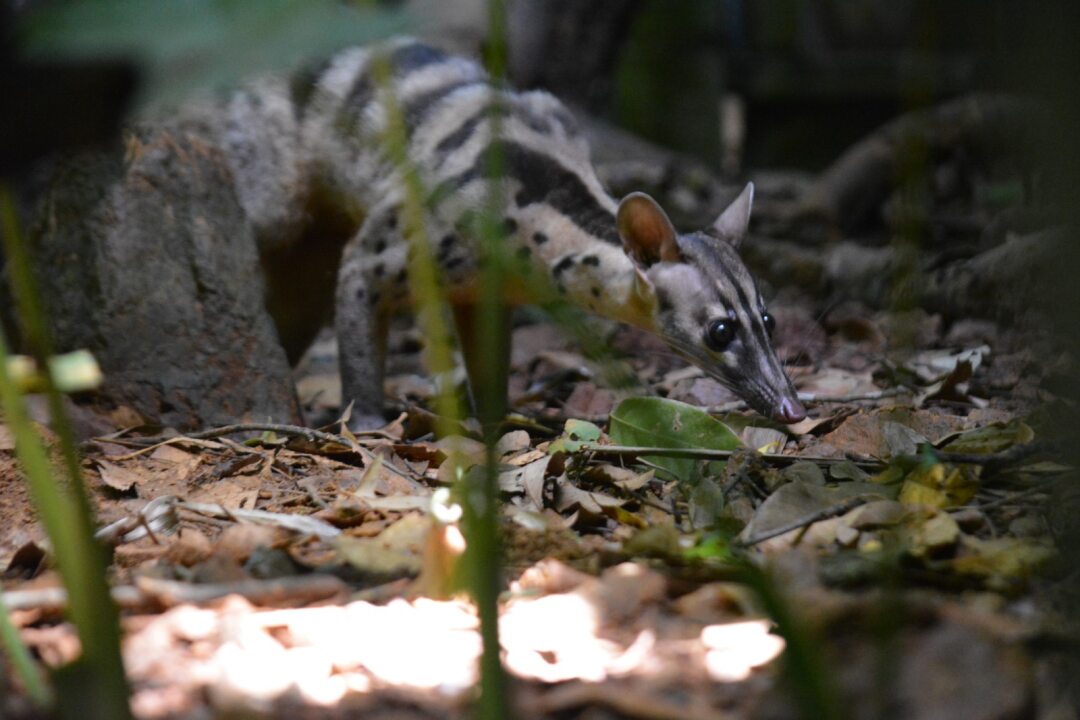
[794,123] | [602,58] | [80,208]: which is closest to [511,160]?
[80,208]

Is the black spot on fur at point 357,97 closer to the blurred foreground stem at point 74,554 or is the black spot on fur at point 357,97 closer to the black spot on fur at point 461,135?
the black spot on fur at point 461,135

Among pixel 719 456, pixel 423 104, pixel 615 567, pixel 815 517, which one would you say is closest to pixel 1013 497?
pixel 815 517

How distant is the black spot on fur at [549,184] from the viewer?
4562mm

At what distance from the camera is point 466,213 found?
430cm

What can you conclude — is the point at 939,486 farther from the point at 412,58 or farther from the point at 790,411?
the point at 412,58

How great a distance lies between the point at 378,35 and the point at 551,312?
2.85ft

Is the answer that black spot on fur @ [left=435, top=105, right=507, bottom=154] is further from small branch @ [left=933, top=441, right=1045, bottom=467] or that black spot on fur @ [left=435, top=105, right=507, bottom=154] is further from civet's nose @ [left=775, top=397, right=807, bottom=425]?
small branch @ [left=933, top=441, right=1045, bottom=467]

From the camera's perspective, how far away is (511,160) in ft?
15.3

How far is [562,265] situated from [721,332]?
31.5 inches

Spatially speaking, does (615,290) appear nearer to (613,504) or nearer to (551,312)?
(613,504)

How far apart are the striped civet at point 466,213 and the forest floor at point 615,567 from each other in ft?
1.94

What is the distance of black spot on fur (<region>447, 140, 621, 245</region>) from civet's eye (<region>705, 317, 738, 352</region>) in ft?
2.26

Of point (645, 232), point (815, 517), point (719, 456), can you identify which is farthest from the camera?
point (645, 232)

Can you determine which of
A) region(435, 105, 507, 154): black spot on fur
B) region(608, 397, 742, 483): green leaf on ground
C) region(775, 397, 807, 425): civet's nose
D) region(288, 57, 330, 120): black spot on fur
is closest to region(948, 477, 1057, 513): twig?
region(608, 397, 742, 483): green leaf on ground
